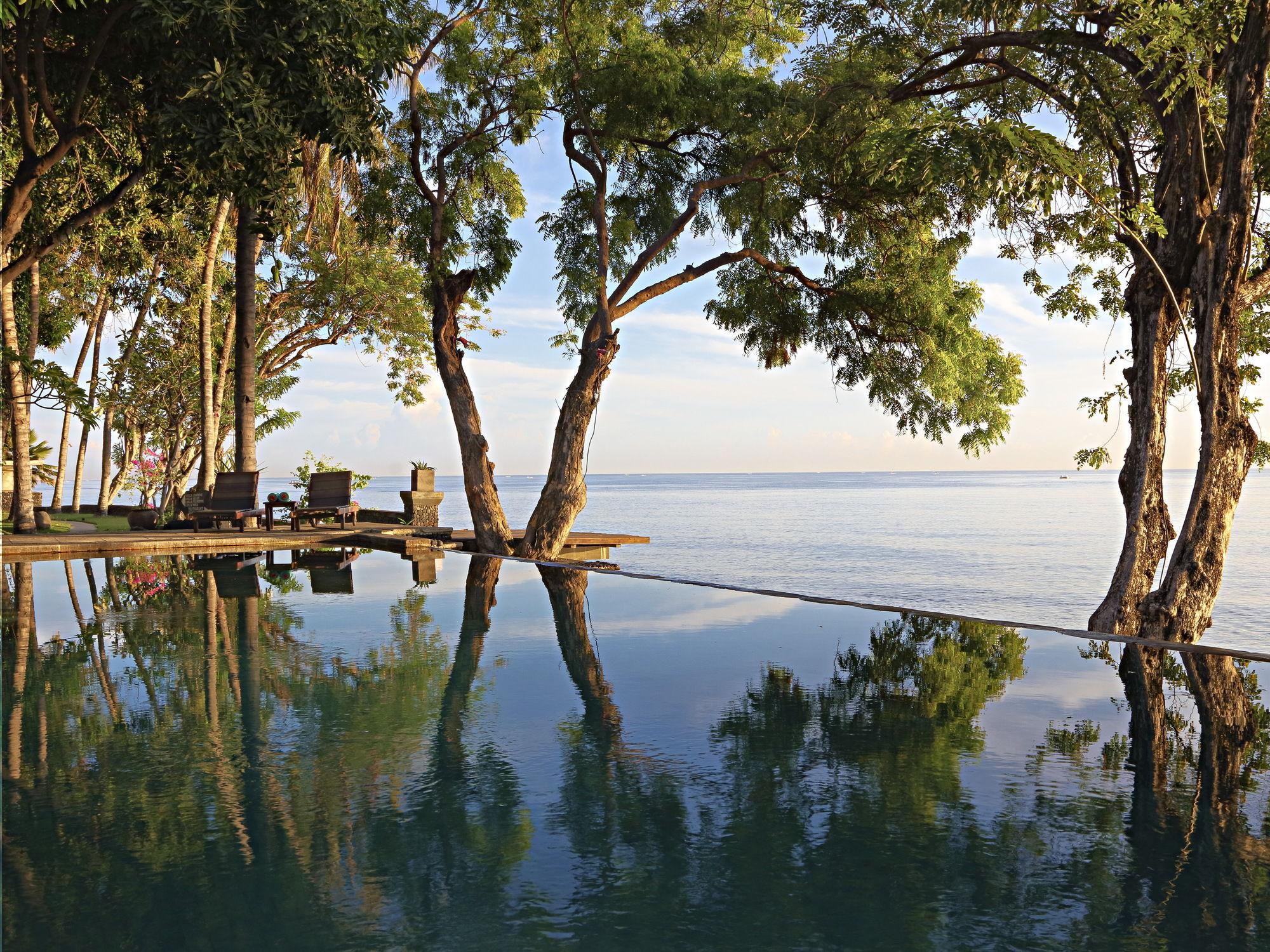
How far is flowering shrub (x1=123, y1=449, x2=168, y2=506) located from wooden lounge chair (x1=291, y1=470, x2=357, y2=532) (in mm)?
13815

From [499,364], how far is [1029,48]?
64496 millimetres

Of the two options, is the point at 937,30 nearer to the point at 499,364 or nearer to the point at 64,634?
the point at 64,634

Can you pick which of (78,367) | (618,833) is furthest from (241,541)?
(78,367)

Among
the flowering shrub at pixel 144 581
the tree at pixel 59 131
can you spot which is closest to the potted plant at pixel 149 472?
the tree at pixel 59 131

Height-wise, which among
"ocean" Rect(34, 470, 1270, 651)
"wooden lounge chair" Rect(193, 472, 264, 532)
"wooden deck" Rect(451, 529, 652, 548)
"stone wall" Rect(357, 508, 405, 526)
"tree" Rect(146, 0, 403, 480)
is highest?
"tree" Rect(146, 0, 403, 480)

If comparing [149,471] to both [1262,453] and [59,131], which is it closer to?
[59,131]

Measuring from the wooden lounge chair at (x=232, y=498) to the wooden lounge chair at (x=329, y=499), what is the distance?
828 mm

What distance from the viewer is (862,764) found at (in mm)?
4758

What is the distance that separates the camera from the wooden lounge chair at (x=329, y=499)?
18.0 meters

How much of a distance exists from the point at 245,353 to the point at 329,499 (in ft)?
9.90

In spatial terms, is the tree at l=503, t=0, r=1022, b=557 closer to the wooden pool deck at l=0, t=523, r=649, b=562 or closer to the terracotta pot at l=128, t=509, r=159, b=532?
the wooden pool deck at l=0, t=523, r=649, b=562

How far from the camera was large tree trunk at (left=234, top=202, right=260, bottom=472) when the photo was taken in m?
18.0

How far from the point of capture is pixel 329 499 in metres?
18.7

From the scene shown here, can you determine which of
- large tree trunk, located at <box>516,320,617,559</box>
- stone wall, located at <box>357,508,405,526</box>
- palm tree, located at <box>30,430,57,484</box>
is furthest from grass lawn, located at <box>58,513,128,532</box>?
large tree trunk, located at <box>516,320,617,559</box>
